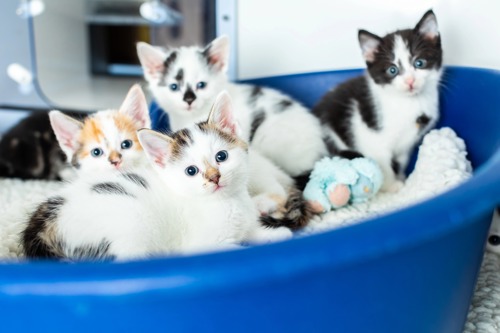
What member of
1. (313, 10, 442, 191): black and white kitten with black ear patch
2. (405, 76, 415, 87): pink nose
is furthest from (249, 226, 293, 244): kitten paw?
(405, 76, 415, 87): pink nose

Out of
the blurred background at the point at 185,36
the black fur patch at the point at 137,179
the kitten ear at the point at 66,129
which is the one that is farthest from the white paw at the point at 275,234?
the blurred background at the point at 185,36

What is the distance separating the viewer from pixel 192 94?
1719 millimetres

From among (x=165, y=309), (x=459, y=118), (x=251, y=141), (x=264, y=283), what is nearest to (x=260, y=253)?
(x=264, y=283)

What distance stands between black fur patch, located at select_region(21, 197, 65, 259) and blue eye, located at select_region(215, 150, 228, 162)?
0.36m

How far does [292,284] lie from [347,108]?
1193 millimetres

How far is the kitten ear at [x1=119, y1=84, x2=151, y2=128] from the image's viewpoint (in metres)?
1.48

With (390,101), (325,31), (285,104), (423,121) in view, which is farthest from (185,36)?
(423,121)

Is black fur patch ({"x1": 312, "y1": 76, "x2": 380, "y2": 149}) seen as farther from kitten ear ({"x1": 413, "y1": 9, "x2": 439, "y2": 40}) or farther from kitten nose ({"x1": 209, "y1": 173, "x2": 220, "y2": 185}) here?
kitten nose ({"x1": 209, "y1": 173, "x2": 220, "y2": 185})

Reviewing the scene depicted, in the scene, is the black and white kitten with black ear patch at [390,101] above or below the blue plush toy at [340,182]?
above

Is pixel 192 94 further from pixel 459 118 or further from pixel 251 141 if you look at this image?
pixel 459 118

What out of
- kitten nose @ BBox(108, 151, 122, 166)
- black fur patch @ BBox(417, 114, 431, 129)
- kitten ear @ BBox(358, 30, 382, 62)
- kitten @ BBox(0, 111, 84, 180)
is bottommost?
kitten @ BBox(0, 111, 84, 180)

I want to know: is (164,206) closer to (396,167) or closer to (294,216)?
(294,216)

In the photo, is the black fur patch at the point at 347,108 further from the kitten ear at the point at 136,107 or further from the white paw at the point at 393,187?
the kitten ear at the point at 136,107

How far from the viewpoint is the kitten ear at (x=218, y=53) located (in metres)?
1.76
